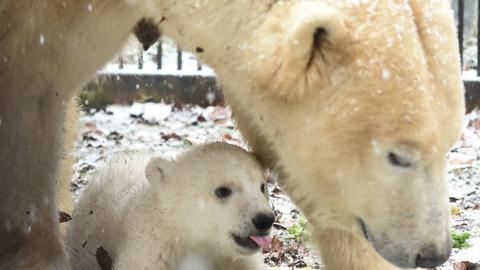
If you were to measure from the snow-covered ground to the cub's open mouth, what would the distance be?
1.54 feet

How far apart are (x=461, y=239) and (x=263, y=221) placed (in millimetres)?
1534

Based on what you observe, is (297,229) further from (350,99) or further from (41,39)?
(350,99)

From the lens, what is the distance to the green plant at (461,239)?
4375mm

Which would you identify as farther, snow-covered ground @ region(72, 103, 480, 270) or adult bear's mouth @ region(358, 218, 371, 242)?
snow-covered ground @ region(72, 103, 480, 270)

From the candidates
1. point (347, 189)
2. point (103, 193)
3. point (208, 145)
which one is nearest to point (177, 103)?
point (103, 193)

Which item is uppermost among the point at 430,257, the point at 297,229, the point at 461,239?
the point at 430,257

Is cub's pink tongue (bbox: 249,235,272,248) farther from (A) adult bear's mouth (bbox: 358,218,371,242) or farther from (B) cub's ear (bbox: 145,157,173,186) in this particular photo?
(B) cub's ear (bbox: 145,157,173,186)

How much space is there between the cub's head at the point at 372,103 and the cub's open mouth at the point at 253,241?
0.26 m

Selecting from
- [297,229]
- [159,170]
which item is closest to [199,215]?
[159,170]

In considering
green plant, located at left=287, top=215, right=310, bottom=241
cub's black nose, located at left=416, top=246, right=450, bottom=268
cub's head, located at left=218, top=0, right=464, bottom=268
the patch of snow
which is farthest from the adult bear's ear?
green plant, located at left=287, top=215, right=310, bottom=241

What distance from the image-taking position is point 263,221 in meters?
3.17

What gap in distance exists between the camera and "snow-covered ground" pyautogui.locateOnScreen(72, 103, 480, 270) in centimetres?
445

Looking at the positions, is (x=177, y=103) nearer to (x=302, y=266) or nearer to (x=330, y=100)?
(x=302, y=266)

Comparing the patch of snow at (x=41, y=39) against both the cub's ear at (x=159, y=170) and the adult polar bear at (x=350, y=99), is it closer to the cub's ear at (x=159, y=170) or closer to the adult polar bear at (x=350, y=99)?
the adult polar bear at (x=350, y=99)
